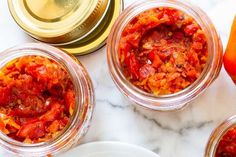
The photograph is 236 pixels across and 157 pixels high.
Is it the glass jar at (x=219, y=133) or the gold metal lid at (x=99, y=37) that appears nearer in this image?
the glass jar at (x=219, y=133)

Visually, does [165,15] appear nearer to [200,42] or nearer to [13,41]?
[200,42]

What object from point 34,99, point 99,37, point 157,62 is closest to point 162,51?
point 157,62

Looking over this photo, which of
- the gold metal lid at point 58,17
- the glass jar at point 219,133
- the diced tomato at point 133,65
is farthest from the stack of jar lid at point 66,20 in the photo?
the glass jar at point 219,133

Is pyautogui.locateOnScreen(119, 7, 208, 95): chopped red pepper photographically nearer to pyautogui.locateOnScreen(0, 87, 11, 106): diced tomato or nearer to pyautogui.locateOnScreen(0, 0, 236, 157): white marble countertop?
pyautogui.locateOnScreen(0, 0, 236, 157): white marble countertop

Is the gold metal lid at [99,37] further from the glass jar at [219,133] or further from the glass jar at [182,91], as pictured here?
the glass jar at [219,133]

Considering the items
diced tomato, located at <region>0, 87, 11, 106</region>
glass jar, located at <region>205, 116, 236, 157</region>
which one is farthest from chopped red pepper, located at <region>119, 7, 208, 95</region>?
diced tomato, located at <region>0, 87, 11, 106</region>

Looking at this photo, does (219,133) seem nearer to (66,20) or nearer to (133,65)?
(133,65)
